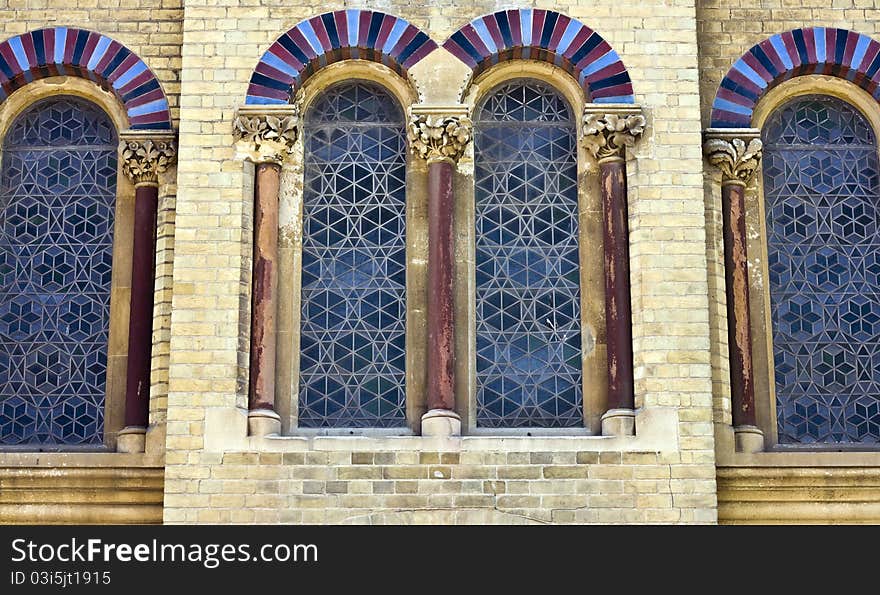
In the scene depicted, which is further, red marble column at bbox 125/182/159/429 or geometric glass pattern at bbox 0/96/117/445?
geometric glass pattern at bbox 0/96/117/445

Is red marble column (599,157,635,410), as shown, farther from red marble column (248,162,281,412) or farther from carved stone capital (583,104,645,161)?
red marble column (248,162,281,412)

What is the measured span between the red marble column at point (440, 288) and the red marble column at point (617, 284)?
5.25 feet

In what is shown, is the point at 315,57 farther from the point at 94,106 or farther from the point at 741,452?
the point at 741,452

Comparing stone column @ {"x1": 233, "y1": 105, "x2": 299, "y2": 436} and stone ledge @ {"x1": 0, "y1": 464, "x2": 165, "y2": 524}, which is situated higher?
stone column @ {"x1": 233, "y1": 105, "x2": 299, "y2": 436}

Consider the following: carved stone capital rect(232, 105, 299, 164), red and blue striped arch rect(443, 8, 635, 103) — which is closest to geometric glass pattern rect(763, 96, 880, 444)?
red and blue striped arch rect(443, 8, 635, 103)

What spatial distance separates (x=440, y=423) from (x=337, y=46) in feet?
14.0

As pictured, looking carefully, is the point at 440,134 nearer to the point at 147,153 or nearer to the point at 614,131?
the point at 614,131

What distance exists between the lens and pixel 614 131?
63.2ft

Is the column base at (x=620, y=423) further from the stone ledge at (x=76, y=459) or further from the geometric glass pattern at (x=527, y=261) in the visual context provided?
the stone ledge at (x=76, y=459)

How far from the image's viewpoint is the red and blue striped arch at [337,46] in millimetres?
19578

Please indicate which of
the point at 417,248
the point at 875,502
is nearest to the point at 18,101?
the point at 417,248

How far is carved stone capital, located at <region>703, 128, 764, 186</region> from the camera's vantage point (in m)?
19.8

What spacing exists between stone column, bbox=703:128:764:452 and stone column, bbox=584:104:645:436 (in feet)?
3.65

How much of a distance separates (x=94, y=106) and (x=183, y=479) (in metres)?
4.77
